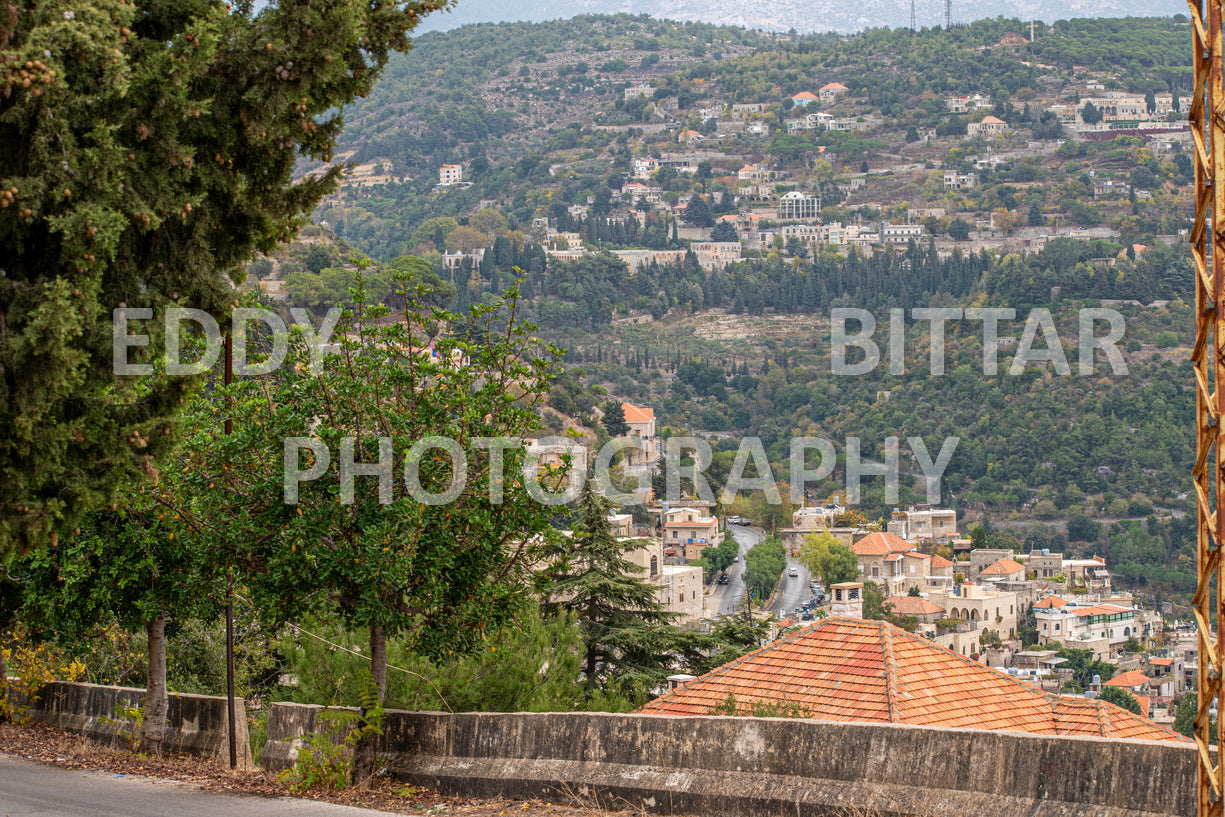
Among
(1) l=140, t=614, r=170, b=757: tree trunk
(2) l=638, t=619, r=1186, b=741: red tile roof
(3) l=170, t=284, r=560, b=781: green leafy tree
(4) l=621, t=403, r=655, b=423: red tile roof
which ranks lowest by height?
(4) l=621, t=403, r=655, b=423: red tile roof

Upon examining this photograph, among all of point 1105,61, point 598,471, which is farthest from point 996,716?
point 1105,61

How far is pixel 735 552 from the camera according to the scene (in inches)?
2950

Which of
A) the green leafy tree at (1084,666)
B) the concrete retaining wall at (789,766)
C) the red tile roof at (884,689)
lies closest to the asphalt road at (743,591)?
the green leafy tree at (1084,666)

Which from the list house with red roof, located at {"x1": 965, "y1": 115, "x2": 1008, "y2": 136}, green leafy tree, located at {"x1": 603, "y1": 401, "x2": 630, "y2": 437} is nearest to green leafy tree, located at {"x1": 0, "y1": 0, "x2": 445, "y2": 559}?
green leafy tree, located at {"x1": 603, "y1": 401, "x2": 630, "y2": 437}

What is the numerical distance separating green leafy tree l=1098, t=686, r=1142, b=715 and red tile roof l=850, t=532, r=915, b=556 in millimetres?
22602

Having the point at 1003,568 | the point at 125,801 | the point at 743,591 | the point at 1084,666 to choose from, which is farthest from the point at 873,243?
the point at 125,801

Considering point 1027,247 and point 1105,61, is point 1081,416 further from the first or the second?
point 1105,61

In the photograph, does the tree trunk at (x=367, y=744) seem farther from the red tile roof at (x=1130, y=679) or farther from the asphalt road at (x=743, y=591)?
the asphalt road at (x=743, y=591)

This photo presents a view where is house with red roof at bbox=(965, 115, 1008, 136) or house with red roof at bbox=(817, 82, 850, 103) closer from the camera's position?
house with red roof at bbox=(965, 115, 1008, 136)

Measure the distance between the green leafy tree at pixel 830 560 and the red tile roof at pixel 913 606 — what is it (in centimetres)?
434

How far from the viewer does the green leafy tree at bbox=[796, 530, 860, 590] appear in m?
67.9

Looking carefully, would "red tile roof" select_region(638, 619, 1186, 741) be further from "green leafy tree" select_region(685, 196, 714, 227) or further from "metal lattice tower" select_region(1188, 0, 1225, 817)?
"green leafy tree" select_region(685, 196, 714, 227)

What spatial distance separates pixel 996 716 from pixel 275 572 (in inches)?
236

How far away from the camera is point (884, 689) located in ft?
33.0
